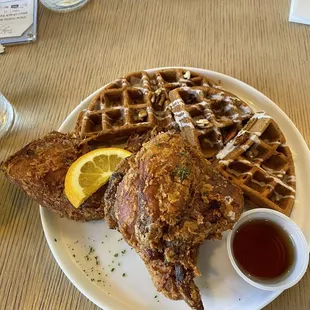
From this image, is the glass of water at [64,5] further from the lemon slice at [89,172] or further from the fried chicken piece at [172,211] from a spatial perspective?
the fried chicken piece at [172,211]

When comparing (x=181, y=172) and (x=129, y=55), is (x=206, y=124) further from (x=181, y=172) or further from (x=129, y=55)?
(x=129, y=55)

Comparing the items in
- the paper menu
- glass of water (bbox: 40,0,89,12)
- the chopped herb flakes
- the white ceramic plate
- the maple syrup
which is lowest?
the white ceramic plate

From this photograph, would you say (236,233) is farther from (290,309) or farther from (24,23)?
(24,23)

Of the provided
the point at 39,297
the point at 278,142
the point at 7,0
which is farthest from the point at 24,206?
the point at 7,0

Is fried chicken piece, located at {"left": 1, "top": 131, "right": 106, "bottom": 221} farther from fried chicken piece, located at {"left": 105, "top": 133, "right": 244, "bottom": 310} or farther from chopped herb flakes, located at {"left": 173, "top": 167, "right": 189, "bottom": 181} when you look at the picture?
chopped herb flakes, located at {"left": 173, "top": 167, "right": 189, "bottom": 181}

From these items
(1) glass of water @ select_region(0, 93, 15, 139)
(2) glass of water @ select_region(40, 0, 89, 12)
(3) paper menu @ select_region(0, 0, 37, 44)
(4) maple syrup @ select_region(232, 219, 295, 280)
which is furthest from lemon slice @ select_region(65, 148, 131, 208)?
(2) glass of water @ select_region(40, 0, 89, 12)

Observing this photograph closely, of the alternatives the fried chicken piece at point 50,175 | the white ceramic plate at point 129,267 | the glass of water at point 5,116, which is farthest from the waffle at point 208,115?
the glass of water at point 5,116

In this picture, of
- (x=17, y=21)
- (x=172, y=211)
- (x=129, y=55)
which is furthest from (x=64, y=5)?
(x=172, y=211)
